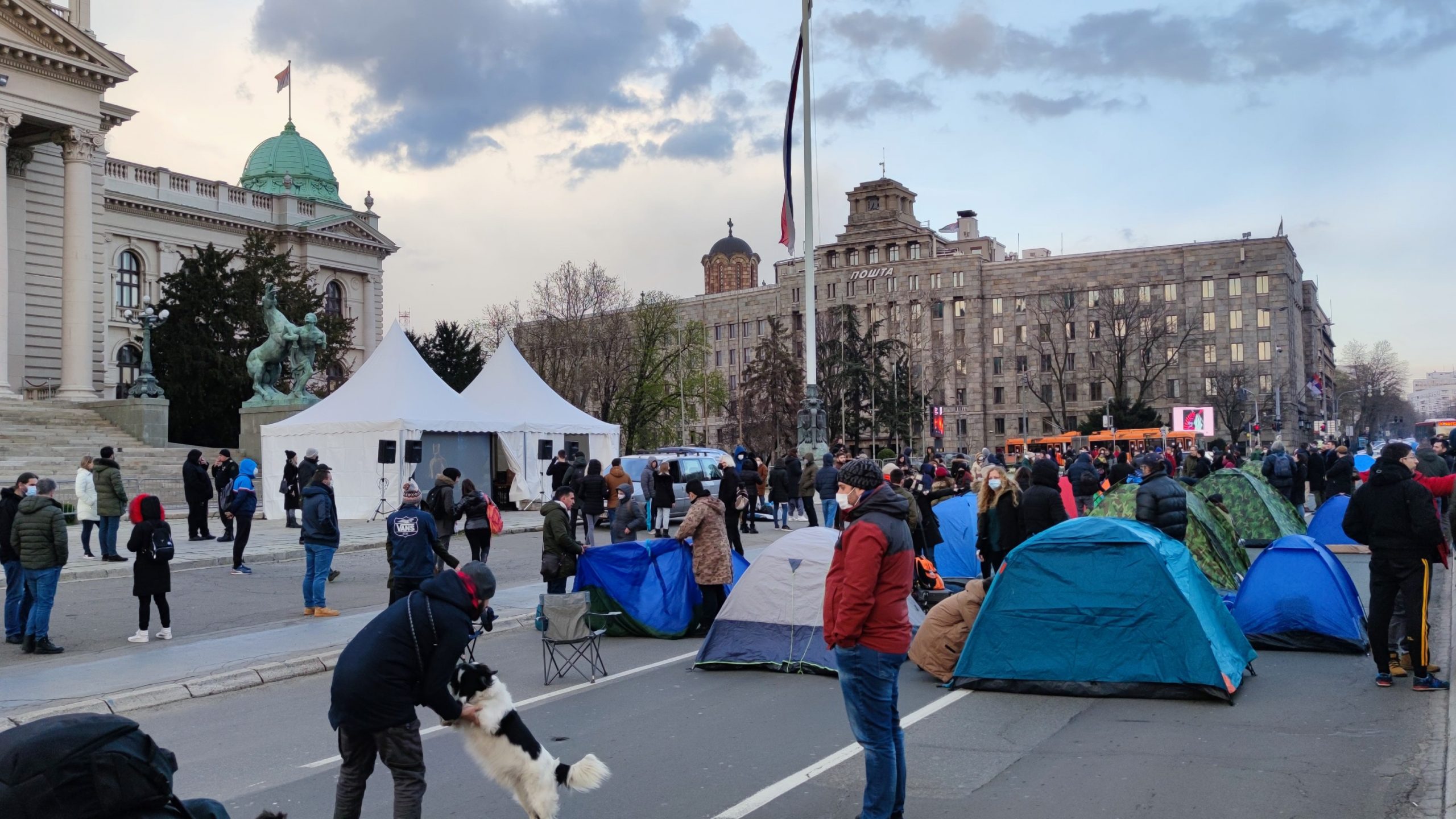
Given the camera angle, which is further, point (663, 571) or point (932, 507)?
point (932, 507)

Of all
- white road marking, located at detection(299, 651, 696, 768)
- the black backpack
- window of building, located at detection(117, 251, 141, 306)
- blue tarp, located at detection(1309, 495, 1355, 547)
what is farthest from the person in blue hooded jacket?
window of building, located at detection(117, 251, 141, 306)

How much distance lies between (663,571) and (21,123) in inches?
1681

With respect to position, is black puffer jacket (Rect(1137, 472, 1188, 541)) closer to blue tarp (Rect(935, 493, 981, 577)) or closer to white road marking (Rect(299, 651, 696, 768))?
white road marking (Rect(299, 651, 696, 768))

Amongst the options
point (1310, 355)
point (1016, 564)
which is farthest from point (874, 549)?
point (1310, 355)

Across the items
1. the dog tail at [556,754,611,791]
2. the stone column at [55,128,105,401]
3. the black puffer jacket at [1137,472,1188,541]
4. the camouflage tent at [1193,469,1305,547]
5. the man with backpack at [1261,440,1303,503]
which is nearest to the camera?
the dog tail at [556,754,611,791]

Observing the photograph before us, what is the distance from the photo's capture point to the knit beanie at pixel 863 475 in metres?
5.91

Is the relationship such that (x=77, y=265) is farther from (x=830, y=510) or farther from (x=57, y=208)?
(x=830, y=510)

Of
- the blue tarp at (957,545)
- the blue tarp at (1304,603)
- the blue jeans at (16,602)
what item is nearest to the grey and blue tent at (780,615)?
the blue tarp at (1304,603)

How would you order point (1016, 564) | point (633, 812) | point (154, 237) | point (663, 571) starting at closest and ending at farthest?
point (633, 812) → point (1016, 564) → point (663, 571) → point (154, 237)

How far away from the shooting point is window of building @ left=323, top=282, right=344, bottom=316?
71.7 meters

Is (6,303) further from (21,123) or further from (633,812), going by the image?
(633,812)

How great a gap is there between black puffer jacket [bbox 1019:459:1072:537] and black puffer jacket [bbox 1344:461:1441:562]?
3.46 meters

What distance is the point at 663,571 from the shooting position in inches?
472

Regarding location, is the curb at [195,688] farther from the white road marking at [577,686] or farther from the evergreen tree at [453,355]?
the evergreen tree at [453,355]
